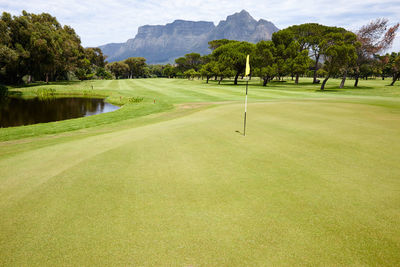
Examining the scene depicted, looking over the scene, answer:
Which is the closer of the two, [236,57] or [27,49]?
[27,49]

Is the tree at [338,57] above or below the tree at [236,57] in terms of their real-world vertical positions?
below

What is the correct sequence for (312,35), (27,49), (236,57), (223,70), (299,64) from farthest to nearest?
(223,70) → (236,57) → (312,35) → (299,64) → (27,49)

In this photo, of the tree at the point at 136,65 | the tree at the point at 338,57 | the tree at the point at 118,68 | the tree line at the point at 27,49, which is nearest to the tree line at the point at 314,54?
the tree at the point at 338,57

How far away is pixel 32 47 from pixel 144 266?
212 ft

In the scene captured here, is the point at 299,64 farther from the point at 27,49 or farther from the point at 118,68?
the point at 118,68

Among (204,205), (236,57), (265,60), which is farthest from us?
(236,57)

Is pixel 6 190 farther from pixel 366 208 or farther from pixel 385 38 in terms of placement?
pixel 385 38

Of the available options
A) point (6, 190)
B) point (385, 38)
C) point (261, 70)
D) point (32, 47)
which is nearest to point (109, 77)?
point (32, 47)

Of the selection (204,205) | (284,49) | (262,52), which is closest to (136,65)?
(262,52)

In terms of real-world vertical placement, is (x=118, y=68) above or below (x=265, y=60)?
above

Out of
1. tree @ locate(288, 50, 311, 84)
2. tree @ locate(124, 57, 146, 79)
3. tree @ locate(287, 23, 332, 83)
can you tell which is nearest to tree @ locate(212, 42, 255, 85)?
tree @ locate(287, 23, 332, 83)

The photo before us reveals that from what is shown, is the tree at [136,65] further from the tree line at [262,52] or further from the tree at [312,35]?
the tree at [312,35]

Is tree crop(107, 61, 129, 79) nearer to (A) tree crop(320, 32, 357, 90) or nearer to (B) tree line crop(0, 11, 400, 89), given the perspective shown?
(B) tree line crop(0, 11, 400, 89)

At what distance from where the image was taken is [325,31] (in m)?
66.0
